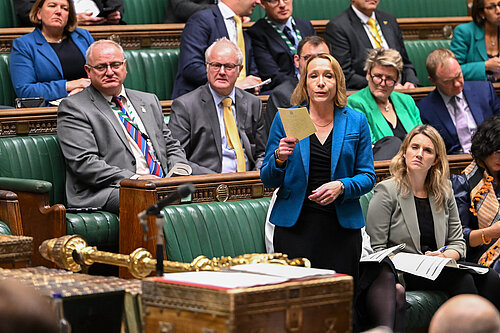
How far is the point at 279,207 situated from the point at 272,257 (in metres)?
0.82

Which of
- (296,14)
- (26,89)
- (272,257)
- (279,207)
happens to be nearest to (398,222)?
(279,207)

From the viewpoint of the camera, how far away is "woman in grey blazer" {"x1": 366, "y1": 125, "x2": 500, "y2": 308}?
A: 327cm

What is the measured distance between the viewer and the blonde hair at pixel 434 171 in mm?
Answer: 3342

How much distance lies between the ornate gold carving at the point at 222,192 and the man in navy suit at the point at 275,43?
50.6 inches

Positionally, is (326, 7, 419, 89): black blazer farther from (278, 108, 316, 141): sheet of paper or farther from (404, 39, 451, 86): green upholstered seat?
(278, 108, 316, 141): sheet of paper

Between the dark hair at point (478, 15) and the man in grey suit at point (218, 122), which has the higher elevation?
the dark hair at point (478, 15)

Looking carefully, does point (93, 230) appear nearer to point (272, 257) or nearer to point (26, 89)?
point (26, 89)

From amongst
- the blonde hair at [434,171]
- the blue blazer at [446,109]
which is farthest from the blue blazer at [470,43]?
the blonde hair at [434,171]

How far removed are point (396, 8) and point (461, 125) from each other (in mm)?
1641

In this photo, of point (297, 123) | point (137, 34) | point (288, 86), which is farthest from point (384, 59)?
point (297, 123)

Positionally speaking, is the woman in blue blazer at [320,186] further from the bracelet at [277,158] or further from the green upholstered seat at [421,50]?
the green upholstered seat at [421,50]

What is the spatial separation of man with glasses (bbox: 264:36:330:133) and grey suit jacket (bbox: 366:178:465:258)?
84 cm

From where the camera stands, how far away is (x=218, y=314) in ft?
5.44

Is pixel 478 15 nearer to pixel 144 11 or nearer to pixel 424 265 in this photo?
pixel 144 11
